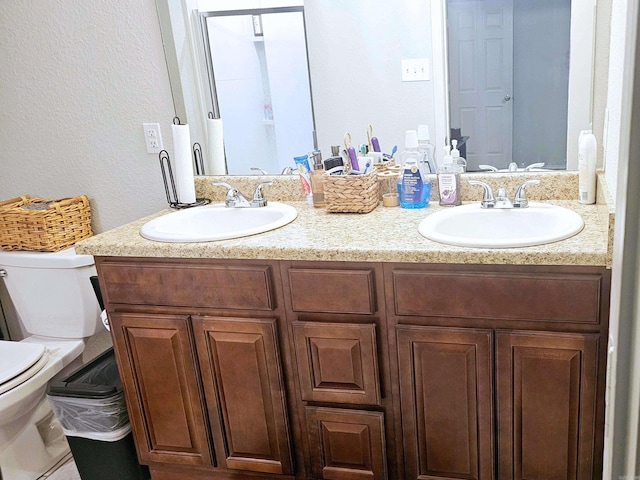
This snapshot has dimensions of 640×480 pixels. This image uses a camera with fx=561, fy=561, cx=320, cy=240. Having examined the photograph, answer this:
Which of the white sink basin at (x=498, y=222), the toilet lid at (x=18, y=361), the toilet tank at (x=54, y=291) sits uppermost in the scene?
the white sink basin at (x=498, y=222)

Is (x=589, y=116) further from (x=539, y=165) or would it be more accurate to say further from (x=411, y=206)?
(x=411, y=206)

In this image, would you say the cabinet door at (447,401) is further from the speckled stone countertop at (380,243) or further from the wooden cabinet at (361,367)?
the speckled stone countertop at (380,243)

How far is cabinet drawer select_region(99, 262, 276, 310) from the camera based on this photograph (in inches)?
60.4

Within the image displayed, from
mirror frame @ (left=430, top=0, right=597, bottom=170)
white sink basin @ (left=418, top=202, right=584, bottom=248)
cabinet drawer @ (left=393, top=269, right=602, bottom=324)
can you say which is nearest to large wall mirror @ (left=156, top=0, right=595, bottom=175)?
mirror frame @ (left=430, top=0, right=597, bottom=170)

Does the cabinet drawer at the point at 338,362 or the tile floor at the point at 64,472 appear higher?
the cabinet drawer at the point at 338,362

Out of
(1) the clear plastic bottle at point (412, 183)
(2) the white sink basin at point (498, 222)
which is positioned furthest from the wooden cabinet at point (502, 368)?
(1) the clear plastic bottle at point (412, 183)

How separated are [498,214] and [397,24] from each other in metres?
0.68

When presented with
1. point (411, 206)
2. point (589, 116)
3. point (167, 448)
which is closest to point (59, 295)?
point (167, 448)

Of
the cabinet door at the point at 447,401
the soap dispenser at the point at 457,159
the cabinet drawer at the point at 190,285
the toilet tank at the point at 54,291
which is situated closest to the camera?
the cabinet door at the point at 447,401

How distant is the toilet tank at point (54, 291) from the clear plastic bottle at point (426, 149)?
4.08ft

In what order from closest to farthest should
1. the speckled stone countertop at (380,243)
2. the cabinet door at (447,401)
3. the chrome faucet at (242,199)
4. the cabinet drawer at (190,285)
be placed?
the speckled stone countertop at (380,243)
the cabinet door at (447,401)
the cabinet drawer at (190,285)
the chrome faucet at (242,199)

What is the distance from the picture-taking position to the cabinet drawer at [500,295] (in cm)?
127

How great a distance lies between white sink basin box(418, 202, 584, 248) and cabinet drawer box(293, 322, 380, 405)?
1.10 ft

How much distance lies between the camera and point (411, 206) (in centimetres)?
175
